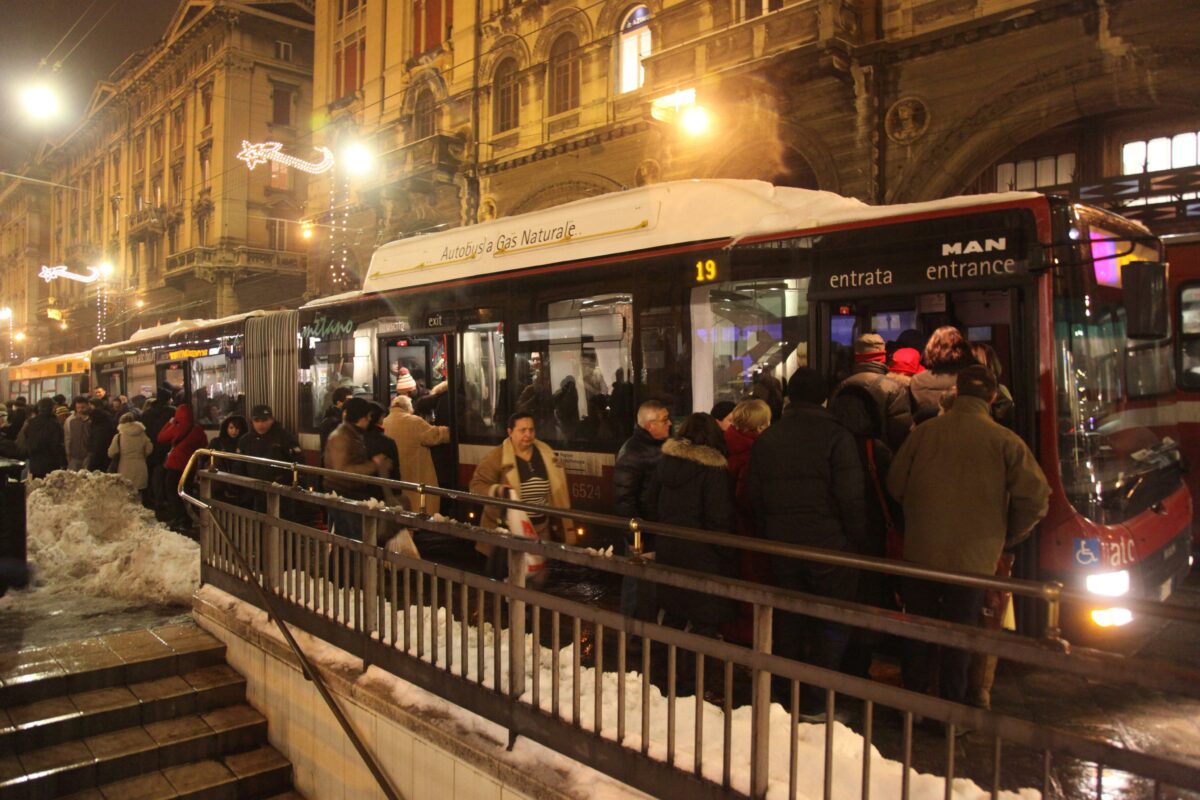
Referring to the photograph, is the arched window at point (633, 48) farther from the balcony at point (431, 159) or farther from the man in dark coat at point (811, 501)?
the man in dark coat at point (811, 501)

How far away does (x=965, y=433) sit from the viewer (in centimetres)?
402

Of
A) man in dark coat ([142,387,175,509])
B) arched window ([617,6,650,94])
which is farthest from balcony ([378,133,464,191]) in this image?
man in dark coat ([142,387,175,509])

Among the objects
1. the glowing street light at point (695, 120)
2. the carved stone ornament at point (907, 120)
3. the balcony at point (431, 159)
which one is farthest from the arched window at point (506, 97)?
the carved stone ornament at point (907, 120)

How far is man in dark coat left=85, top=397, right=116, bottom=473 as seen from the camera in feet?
39.7

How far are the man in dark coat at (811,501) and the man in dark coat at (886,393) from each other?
3.35 feet

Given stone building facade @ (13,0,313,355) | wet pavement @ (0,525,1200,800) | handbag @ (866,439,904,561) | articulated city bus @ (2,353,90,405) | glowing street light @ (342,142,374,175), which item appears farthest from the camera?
stone building facade @ (13,0,313,355)

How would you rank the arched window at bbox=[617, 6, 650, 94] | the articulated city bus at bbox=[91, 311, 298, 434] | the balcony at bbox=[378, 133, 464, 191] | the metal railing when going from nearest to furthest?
the metal railing, the articulated city bus at bbox=[91, 311, 298, 434], the arched window at bbox=[617, 6, 650, 94], the balcony at bbox=[378, 133, 464, 191]

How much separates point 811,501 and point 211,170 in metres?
45.2

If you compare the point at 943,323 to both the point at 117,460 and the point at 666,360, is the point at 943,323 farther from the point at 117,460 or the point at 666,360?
the point at 117,460

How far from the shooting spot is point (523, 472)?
6.00m

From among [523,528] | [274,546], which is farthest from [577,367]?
[274,546]

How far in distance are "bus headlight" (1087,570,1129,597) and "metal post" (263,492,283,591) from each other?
501 centimetres

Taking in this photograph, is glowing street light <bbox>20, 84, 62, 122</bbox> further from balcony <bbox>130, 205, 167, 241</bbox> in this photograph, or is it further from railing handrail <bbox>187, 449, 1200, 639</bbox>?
balcony <bbox>130, 205, 167, 241</bbox>

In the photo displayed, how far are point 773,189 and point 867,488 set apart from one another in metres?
3.18
